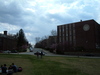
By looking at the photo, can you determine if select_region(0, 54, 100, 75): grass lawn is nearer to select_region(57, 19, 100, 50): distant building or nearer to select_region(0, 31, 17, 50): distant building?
select_region(57, 19, 100, 50): distant building

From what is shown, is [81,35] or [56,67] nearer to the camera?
[56,67]

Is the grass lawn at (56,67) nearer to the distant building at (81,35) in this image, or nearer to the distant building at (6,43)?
the distant building at (81,35)

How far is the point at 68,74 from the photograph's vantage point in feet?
45.9

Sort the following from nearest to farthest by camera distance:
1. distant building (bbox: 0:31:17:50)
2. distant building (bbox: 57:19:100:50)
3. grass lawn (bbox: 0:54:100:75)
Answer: grass lawn (bbox: 0:54:100:75), distant building (bbox: 57:19:100:50), distant building (bbox: 0:31:17:50)

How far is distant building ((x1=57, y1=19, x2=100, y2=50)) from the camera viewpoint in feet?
216

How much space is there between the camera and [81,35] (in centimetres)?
7106

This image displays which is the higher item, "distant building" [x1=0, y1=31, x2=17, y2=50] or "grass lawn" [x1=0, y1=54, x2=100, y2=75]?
"distant building" [x1=0, y1=31, x2=17, y2=50]

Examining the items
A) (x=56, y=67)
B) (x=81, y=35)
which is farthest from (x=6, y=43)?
(x=56, y=67)

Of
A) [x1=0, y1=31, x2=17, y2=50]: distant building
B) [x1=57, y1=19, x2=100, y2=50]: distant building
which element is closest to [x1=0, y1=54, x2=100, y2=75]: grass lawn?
[x1=57, y1=19, x2=100, y2=50]: distant building

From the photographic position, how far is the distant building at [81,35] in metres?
65.9

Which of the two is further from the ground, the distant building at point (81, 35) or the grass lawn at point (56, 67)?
the distant building at point (81, 35)

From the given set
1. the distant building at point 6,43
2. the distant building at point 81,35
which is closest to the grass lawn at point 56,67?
the distant building at point 81,35

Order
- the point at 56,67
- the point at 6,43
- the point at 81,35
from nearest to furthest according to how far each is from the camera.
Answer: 1. the point at 56,67
2. the point at 81,35
3. the point at 6,43

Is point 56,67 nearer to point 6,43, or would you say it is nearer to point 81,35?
point 81,35
